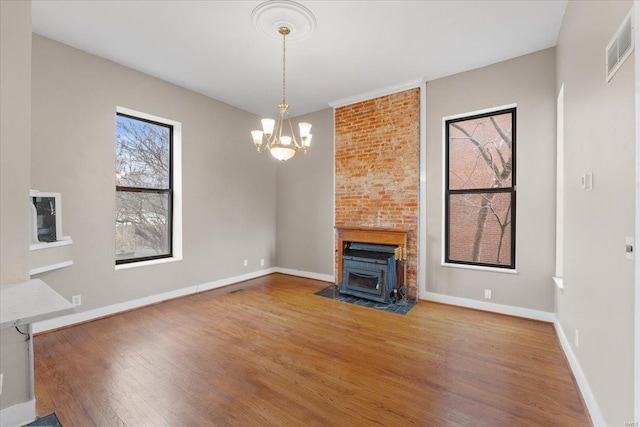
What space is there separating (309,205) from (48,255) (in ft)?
12.2

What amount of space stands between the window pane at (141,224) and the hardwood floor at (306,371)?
92cm

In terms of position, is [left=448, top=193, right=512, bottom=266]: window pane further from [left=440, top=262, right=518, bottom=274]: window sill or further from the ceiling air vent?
the ceiling air vent

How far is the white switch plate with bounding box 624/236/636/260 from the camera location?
129 centimetres

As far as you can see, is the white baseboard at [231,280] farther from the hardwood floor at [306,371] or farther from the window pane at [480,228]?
the window pane at [480,228]

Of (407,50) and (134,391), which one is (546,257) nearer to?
(407,50)

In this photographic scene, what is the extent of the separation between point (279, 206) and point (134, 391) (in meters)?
4.20

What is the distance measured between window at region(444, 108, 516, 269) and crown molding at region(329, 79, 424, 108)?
0.79 meters

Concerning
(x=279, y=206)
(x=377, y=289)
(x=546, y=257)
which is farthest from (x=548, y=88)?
(x=279, y=206)

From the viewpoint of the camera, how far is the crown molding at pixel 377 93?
4.14m

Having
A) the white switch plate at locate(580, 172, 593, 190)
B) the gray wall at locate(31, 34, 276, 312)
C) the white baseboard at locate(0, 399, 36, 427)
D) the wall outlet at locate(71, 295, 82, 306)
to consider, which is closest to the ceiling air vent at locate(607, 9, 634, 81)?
the white switch plate at locate(580, 172, 593, 190)

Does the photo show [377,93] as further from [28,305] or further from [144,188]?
[28,305]

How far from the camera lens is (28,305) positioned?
142 cm

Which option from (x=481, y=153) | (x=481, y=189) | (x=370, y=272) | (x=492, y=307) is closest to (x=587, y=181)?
(x=481, y=189)

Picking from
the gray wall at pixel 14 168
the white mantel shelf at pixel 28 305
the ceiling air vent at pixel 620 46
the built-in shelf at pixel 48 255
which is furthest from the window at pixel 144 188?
the ceiling air vent at pixel 620 46
